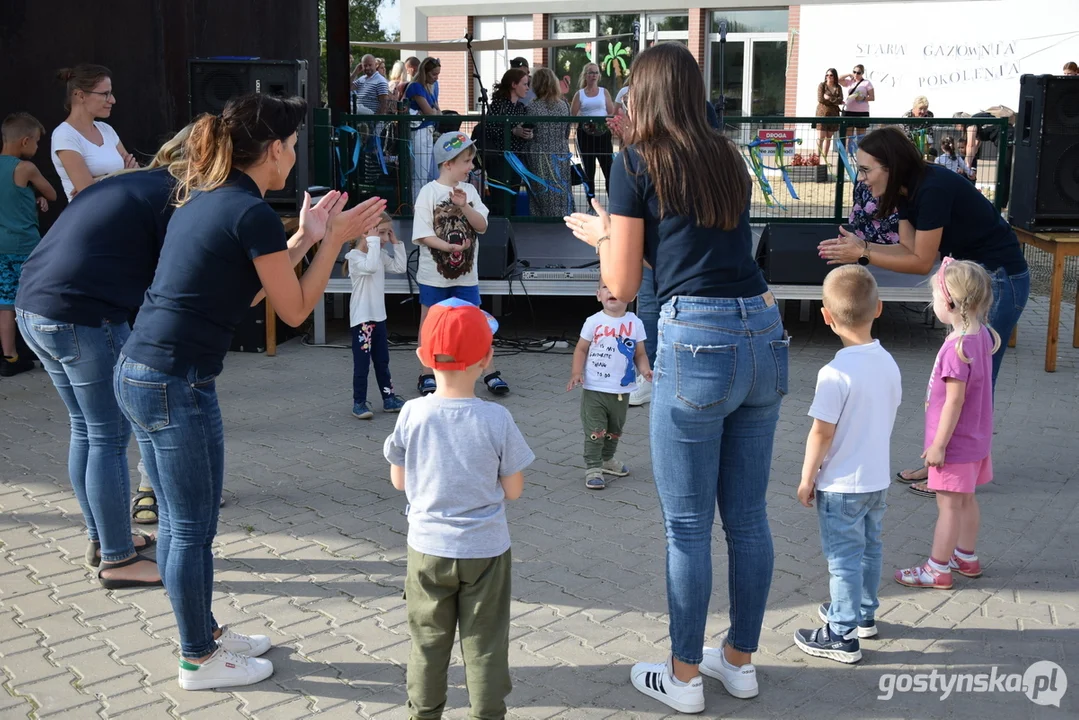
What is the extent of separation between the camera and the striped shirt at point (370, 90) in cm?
1495

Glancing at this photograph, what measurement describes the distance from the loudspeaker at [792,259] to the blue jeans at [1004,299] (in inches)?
125

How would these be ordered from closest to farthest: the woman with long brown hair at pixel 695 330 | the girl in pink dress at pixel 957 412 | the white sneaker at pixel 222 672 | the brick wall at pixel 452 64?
the woman with long brown hair at pixel 695 330
the white sneaker at pixel 222 672
the girl in pink dress at pixel 957 412
the brick wall at pixel 452 64

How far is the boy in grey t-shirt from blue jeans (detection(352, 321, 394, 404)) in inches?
144

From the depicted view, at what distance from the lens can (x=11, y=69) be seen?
26.0 ft

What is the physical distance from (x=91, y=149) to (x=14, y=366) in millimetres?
2570

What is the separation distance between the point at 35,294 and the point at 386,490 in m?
2.07

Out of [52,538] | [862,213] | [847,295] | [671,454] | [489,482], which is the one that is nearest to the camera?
[489,482]

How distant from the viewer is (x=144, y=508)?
5016mm

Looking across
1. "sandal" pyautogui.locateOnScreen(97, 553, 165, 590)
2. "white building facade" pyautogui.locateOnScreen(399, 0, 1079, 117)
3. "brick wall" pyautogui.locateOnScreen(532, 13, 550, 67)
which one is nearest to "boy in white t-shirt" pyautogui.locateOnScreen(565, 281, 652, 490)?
"sandal" pyautogui.locateOnScreen(97, 553, 165, 590)

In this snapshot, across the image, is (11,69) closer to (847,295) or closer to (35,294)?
(35,294)

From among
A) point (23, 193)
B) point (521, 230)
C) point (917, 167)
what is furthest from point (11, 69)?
point (917, 167)

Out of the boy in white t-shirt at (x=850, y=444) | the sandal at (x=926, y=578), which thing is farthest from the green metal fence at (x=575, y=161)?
the boy in white t-shirt at (x=850, y=444)

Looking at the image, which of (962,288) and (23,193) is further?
(23,193)

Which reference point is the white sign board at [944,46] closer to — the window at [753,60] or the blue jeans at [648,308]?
the window at [753,60]
